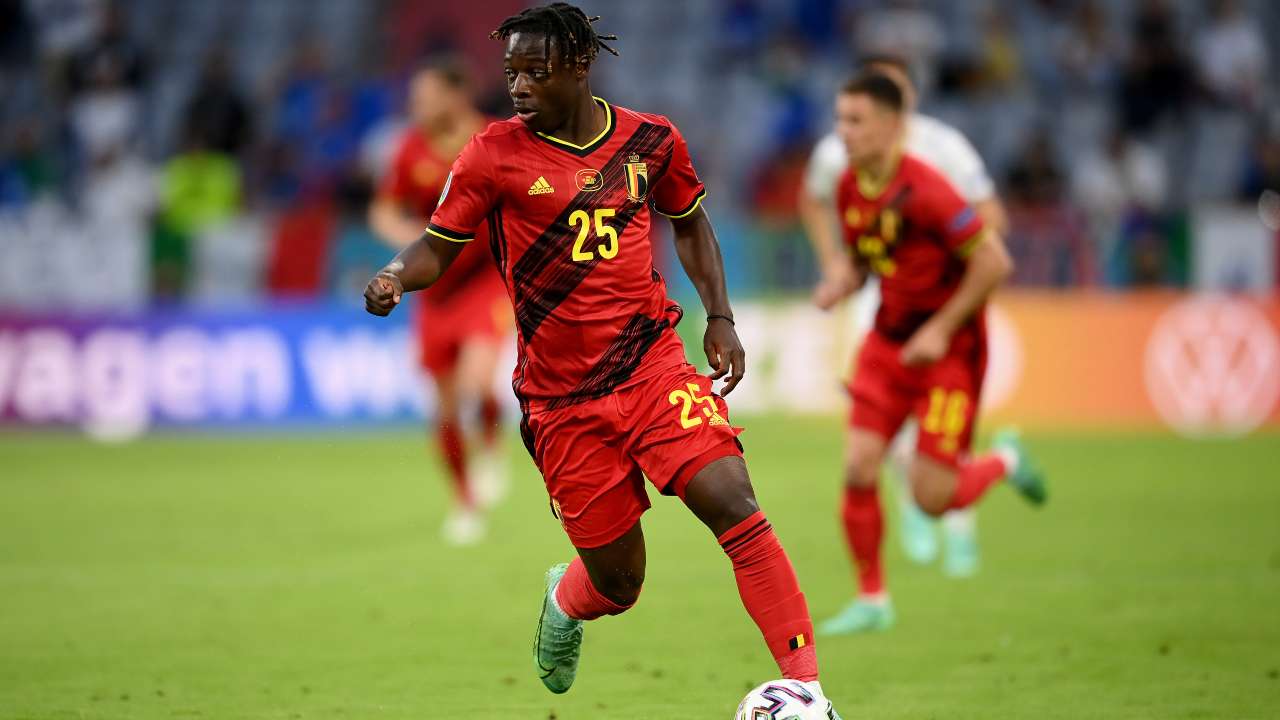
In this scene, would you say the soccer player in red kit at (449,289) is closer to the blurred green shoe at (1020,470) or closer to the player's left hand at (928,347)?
the blurred green shoe at (1020,470)

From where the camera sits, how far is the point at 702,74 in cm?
2228

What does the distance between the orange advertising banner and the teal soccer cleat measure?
1116cm

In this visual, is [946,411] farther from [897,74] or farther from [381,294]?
[381,294]

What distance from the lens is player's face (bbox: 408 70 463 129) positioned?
429 inches

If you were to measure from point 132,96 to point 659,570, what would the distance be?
46.9 feet

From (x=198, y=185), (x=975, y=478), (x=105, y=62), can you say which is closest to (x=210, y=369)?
(x=198, y=185)

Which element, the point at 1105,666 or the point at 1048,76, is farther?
the point at 1048,76

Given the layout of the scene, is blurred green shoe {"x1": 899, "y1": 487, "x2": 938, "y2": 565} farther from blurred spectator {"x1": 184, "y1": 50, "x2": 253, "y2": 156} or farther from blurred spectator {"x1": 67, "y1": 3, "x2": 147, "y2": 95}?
blurred spectator {"x1": 67, "y1": 3, "x2": 147, "y2": 95}

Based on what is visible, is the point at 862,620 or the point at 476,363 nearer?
the point at 862,620

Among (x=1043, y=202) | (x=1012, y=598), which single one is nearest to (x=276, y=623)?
(x=1012, y=598)

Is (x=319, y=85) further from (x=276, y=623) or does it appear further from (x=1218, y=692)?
(x=1218, y=692)

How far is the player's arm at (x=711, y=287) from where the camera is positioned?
564 cm

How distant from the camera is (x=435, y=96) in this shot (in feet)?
35.9

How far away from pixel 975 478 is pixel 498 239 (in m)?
3.61
